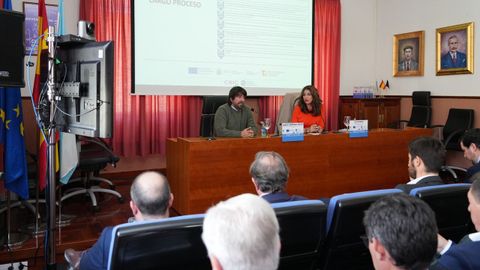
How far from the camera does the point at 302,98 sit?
469cm

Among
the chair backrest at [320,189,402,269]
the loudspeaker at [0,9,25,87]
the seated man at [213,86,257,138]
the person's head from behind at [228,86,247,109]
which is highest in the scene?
the loudspeaker at [0,9,25,87]

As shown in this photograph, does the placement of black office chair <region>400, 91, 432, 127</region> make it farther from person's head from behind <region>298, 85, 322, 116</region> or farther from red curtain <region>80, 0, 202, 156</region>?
red curtain <region>80, 0, 202, 156</region>

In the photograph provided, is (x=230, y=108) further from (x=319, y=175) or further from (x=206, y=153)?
(x=319, y=175)

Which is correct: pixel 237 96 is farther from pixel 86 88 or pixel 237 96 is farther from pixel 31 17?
pixel 31 17

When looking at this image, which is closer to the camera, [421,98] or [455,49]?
[455,49]

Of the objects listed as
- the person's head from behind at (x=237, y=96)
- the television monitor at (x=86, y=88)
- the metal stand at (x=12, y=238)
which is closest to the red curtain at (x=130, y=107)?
the person's head from behind at (x=237, y=96)

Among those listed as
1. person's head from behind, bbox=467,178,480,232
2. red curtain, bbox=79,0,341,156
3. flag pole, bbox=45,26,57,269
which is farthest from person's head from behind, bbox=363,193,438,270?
red curtain, bbox=79,0,341,156

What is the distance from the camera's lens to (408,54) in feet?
22.7

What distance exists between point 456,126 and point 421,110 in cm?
66

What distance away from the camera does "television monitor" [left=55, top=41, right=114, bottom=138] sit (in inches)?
90.4

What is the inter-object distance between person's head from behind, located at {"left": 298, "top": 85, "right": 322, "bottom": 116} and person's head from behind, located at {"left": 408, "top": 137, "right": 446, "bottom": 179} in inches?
86.6

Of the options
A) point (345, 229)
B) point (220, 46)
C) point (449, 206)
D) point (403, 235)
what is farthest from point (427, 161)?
point (220, 46)

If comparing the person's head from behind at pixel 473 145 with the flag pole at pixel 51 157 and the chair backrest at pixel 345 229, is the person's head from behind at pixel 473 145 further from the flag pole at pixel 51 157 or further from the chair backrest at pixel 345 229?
the flag pole at pixel 51 157

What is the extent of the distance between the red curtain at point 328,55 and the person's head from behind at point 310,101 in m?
2.22
